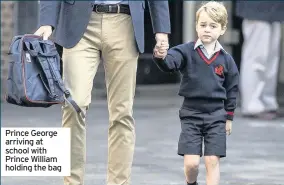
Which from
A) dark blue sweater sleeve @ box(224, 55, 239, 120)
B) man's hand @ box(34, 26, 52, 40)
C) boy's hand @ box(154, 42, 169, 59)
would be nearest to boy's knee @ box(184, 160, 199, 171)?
dark blue sweater sleeve @ box(224, 55, 239, 120)

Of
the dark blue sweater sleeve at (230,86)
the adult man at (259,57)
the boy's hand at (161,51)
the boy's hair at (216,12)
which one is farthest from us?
the adult man at (259,57)

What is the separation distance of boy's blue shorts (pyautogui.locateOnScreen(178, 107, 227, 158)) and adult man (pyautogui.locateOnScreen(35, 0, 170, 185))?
0.37 meters

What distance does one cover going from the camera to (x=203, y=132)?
236 inches

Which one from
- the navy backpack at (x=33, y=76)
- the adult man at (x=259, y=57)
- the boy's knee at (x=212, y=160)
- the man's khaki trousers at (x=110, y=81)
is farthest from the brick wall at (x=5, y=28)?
the navy backpack at (x=33, y=76)

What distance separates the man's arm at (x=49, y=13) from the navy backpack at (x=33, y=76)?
0.54 feet

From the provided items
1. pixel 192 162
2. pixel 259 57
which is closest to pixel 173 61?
pixel 192 162

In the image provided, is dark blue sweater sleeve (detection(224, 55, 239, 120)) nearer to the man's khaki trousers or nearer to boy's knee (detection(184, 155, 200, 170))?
boy's knee (detection(184, 155, 200, 170))

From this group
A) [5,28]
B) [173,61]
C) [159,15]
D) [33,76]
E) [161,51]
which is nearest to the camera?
[33,76]

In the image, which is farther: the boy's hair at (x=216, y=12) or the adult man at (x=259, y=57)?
the adult man at (x=259, y=57)

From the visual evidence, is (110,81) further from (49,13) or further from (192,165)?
(192,165)

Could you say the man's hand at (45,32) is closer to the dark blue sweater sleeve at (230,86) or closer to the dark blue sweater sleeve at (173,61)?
the dark blue sweater sleeve at (173,61)

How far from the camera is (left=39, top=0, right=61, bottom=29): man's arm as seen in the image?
5648mm

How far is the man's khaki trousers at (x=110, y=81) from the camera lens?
19.0 feet

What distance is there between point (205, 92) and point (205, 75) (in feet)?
0.36
